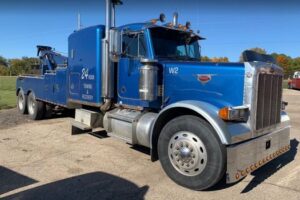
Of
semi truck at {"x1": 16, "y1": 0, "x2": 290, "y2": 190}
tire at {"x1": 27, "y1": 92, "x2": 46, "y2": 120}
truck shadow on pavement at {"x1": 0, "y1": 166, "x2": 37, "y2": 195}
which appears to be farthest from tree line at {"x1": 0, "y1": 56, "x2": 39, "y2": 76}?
truck shadow on pavement at {"x1": 0, "y1": 166, "x2": 37, "y2": 195}

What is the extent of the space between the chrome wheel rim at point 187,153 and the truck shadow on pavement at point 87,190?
2.06ft

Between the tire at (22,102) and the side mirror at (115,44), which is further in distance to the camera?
the tire at (22,102)

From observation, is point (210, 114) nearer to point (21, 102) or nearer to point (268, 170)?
point (268, 170)

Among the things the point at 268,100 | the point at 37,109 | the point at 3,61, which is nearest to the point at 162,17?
the point at 268,100

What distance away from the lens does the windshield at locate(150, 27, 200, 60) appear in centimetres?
645

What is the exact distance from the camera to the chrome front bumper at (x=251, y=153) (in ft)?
14.5

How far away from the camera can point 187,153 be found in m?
4.90

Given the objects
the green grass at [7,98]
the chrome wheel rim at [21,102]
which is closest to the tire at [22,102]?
the chrome wheel rim at [21,102]

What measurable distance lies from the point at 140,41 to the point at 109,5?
4.45 feet

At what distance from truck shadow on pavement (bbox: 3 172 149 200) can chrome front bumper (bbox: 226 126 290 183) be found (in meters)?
1.32

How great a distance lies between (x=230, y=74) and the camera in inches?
198

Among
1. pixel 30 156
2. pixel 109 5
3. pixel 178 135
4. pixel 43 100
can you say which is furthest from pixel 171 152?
pixel 43 100

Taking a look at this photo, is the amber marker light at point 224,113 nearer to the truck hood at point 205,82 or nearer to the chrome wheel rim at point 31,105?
the truck hood at point 205,82

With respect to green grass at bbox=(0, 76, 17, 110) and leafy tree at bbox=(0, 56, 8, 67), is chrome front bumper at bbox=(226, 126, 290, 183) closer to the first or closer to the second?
green grass at bbox=(0, 76, 17, 110)
